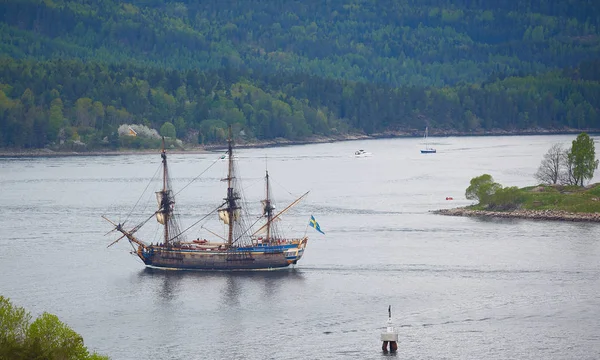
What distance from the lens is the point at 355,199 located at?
15575 centimetres

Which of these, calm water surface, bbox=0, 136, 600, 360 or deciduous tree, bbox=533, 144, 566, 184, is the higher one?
deciduous tree, bbox=533, 144, 566, 184

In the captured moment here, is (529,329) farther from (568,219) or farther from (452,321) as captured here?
(568,219)

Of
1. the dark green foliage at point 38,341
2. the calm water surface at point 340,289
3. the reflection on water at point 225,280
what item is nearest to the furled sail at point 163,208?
the calm water surface at point 340,289

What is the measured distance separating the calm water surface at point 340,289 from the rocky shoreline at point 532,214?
2.14 metres

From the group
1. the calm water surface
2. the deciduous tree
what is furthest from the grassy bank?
the deciduous tree

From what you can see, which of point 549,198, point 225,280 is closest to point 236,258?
point 225,280

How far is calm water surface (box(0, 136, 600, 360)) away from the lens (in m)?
75.0

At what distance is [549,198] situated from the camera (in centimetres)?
13188

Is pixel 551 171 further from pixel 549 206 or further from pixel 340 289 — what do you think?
pixel 340 289

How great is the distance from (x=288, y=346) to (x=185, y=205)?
243 ft

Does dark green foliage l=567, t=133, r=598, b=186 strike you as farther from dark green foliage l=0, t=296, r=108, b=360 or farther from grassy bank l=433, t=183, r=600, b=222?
dark green foliage l=0, t=296, r=108, b=360

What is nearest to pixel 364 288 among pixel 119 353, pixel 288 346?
pixel 288 346

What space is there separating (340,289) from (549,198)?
48058 mm

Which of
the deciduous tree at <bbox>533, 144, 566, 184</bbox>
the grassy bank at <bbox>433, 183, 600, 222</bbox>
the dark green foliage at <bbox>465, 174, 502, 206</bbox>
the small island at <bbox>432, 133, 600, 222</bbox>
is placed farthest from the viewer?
the deciduous tree at <bbox>533, 144, 566, 184</bbox>
